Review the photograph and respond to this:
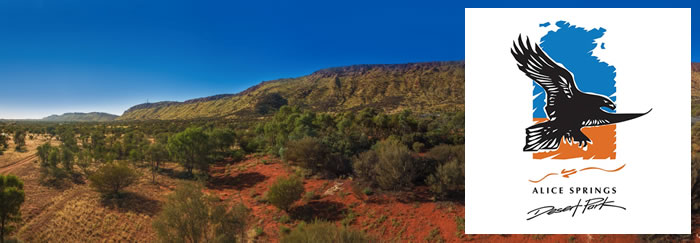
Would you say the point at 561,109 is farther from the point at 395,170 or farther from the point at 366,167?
the point at 366,167

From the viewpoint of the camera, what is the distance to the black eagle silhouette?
12.5 ft

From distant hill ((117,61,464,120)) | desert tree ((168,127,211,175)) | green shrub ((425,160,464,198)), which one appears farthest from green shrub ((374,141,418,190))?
distant hill ((117,61,464,120))

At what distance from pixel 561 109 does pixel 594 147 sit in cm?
81

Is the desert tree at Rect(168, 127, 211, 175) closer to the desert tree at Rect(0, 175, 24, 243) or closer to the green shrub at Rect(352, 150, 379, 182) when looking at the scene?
the desert tree at Rect(0, 175, 24, 243)

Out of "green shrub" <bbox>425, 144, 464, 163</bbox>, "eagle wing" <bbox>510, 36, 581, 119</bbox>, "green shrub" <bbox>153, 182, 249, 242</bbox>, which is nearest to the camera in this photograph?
"eagle wing" <bbox>510, 36, 581, 119</bbox>

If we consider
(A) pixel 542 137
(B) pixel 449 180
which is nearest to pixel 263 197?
(B) pixel 449 180

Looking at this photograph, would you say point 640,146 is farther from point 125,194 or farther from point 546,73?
point 125,194

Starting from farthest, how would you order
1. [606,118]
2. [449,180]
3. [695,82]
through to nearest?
[695,82]
[449,180]
[606,118]

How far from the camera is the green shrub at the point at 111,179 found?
43.7 feet

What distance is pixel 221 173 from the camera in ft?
65.9

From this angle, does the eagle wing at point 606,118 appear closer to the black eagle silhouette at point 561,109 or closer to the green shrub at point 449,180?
the black eagle silhouette at point 561,109

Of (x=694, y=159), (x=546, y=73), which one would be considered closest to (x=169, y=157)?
(x=546, y=73)

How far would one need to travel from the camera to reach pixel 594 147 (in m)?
3.86

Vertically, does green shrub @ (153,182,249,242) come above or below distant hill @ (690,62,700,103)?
below
